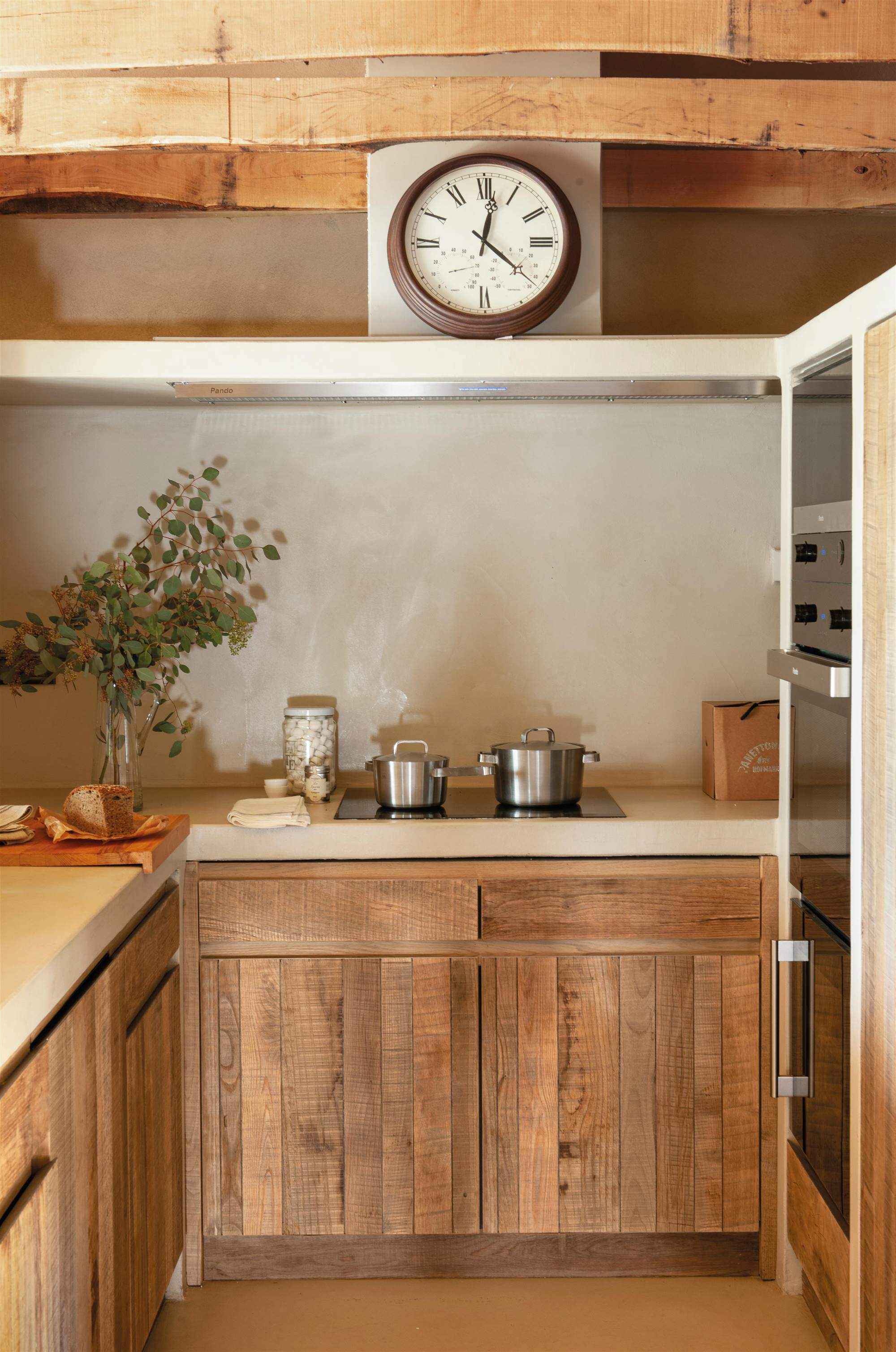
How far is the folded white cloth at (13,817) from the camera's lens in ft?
6.70

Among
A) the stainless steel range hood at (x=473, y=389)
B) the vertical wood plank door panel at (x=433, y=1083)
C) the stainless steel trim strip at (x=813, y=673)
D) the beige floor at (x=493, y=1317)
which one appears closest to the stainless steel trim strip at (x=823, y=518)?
the stainless steel trim strip at (x=813, y=673)

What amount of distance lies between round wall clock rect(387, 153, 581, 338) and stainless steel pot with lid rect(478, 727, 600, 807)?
919mm

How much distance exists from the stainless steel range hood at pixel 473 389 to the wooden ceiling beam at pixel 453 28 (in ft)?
2.01

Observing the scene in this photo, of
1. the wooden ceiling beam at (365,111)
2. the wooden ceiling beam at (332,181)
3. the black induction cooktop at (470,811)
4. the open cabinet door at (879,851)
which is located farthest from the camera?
the wooden ceiling beam at (332,181)

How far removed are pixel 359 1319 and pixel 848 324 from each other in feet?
6.92

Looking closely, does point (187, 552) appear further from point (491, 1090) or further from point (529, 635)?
point (491, 1090)

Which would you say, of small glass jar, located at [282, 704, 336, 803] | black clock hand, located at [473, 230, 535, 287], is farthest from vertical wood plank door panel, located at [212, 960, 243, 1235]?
black clock hand, located at [473, 230, 535, 287]

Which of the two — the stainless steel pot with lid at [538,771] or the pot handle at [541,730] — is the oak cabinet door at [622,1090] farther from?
the pot handle at [541,730]

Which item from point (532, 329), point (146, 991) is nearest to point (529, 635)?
point (532, 329)

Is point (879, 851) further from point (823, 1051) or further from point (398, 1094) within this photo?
point (398, 1094)

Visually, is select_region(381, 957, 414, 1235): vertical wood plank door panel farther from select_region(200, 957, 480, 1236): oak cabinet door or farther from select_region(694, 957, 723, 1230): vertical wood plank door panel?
select_region(694, 957, 723, 1230): vertical wood plank door panel

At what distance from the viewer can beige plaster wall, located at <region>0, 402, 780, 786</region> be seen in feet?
9.15

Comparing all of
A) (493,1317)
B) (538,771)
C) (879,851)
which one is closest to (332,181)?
(538,771)

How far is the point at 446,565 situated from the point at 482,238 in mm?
799
